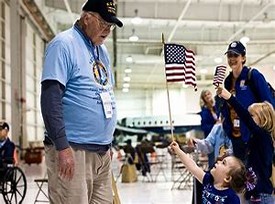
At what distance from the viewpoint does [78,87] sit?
2.34 meters

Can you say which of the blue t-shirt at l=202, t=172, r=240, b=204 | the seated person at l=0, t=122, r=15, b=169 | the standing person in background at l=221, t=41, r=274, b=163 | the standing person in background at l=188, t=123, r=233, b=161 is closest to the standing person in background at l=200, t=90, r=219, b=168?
the standing person in background at l=188, t=123, r=233, b=161

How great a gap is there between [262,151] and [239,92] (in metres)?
0.71

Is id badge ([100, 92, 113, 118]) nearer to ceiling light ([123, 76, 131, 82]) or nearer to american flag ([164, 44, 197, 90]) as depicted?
american flag ([164, 44, 197, 90])

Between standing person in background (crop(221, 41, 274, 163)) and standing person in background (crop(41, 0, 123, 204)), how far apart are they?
1608 millimetres

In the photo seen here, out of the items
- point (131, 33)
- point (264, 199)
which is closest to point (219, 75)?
point (264, 199)

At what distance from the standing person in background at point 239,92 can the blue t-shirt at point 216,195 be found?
2.51 ft

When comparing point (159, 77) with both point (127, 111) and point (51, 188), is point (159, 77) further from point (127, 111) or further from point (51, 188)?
point (51, 188)

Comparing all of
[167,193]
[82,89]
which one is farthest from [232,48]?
[167,193]

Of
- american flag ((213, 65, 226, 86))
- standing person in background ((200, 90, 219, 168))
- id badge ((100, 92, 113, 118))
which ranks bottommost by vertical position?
standing person in background ((200, 90, 219, 168))

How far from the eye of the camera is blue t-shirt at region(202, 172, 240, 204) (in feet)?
9.71

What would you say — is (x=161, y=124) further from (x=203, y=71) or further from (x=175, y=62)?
(x=175, y=62)

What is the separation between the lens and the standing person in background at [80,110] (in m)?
2.19

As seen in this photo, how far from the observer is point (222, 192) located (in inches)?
118

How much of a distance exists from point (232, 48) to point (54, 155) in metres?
2.16
